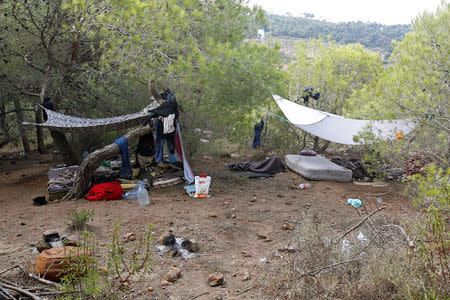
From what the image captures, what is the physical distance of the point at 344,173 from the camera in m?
5.66

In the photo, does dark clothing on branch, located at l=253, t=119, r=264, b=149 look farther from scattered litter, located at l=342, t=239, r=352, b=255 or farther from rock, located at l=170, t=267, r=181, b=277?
rock, located at l=170, t=267, r=181, b=277

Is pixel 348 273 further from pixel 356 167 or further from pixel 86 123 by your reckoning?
pixel 356 167

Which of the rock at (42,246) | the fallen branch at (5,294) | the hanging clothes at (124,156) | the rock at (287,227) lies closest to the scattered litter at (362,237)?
the rock at (287,227)

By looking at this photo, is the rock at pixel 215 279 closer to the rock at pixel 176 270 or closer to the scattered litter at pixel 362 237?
the rock at pixel 176 270

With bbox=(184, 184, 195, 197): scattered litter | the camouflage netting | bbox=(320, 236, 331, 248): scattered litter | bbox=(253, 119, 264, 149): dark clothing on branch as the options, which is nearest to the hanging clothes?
the camouflage netting

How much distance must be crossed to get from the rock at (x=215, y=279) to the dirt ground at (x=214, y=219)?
0.03 metres

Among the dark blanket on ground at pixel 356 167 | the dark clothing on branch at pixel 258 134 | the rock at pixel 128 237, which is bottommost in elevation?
the dark blanket on ground at pixel 356 167

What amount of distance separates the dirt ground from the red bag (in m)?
0.16

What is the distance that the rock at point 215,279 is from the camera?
2221 millimetres

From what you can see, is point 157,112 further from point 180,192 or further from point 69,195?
point 69,195

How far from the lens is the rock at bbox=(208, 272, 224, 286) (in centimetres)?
222

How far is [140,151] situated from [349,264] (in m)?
3.45

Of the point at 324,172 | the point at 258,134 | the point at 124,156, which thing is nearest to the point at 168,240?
the point at 124,156

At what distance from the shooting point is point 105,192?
173 inches
